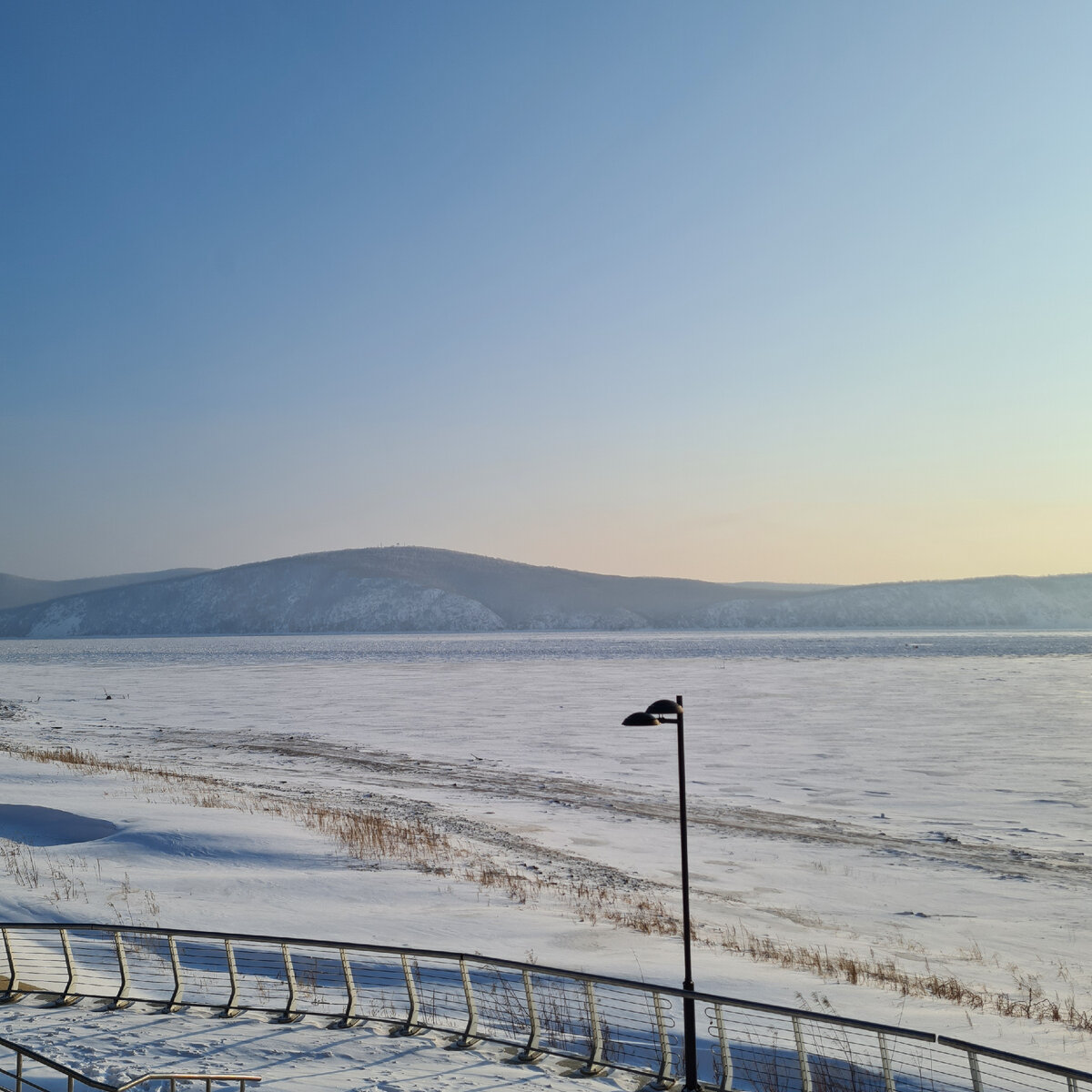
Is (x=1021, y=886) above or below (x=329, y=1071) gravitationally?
below

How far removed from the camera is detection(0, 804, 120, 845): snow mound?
77.7 ft

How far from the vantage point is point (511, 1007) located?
12445mm

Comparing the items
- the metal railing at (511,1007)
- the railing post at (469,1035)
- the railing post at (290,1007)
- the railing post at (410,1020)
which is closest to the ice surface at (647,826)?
the metal railing at (511,1007)

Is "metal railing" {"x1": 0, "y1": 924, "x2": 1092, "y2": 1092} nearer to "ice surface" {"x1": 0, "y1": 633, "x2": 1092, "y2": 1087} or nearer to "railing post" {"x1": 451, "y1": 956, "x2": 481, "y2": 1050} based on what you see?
"railing post" {"x1": 451, "y1": 956, "x2": 481, "y2": 1050}

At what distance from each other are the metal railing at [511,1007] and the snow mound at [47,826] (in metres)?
10.2

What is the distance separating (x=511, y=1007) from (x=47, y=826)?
1847 cm

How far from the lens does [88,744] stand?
41.5 m

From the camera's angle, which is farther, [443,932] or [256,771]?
[256,771]

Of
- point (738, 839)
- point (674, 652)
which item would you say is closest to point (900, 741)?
point (738, 839)

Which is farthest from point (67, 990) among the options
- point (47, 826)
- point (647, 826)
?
point (647, 826)

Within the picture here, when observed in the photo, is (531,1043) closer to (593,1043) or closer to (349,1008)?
(593,1043)

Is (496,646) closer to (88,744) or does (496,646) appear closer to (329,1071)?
(88,744)

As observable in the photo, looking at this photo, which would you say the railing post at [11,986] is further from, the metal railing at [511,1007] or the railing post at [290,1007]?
the railing post at [290,1007]

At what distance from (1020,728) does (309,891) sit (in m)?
34.9
